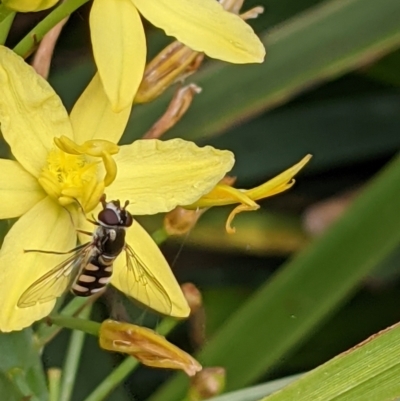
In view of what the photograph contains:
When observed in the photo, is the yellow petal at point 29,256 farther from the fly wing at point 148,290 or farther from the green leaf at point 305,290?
the green leaf at point 305,290

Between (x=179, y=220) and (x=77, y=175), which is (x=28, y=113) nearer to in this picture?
(x=77, y=175)

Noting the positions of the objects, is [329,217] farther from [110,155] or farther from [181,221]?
[110,155]

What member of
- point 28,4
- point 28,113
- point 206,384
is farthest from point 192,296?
point 28,4

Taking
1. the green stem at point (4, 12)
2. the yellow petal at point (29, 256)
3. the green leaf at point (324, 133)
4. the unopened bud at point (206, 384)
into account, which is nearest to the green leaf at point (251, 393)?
the unopened bud at point (206, 384)

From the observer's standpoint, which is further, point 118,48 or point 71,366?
point 71,366

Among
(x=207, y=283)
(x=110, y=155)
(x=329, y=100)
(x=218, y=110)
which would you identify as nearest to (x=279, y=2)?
(x=329, y=100)

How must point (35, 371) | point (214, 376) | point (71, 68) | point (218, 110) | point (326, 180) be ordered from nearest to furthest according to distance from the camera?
point (35, 371)
point (214, 376)
point (218, 110)
point (71, 68)
point (326, 180)

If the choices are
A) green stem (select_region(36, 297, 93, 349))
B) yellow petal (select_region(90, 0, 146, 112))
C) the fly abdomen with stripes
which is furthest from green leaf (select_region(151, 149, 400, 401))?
yellow petal (select_region(90, 0, 146, 112))

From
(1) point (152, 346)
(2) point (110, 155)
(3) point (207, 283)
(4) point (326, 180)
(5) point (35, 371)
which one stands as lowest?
(3) point (207, 283)
